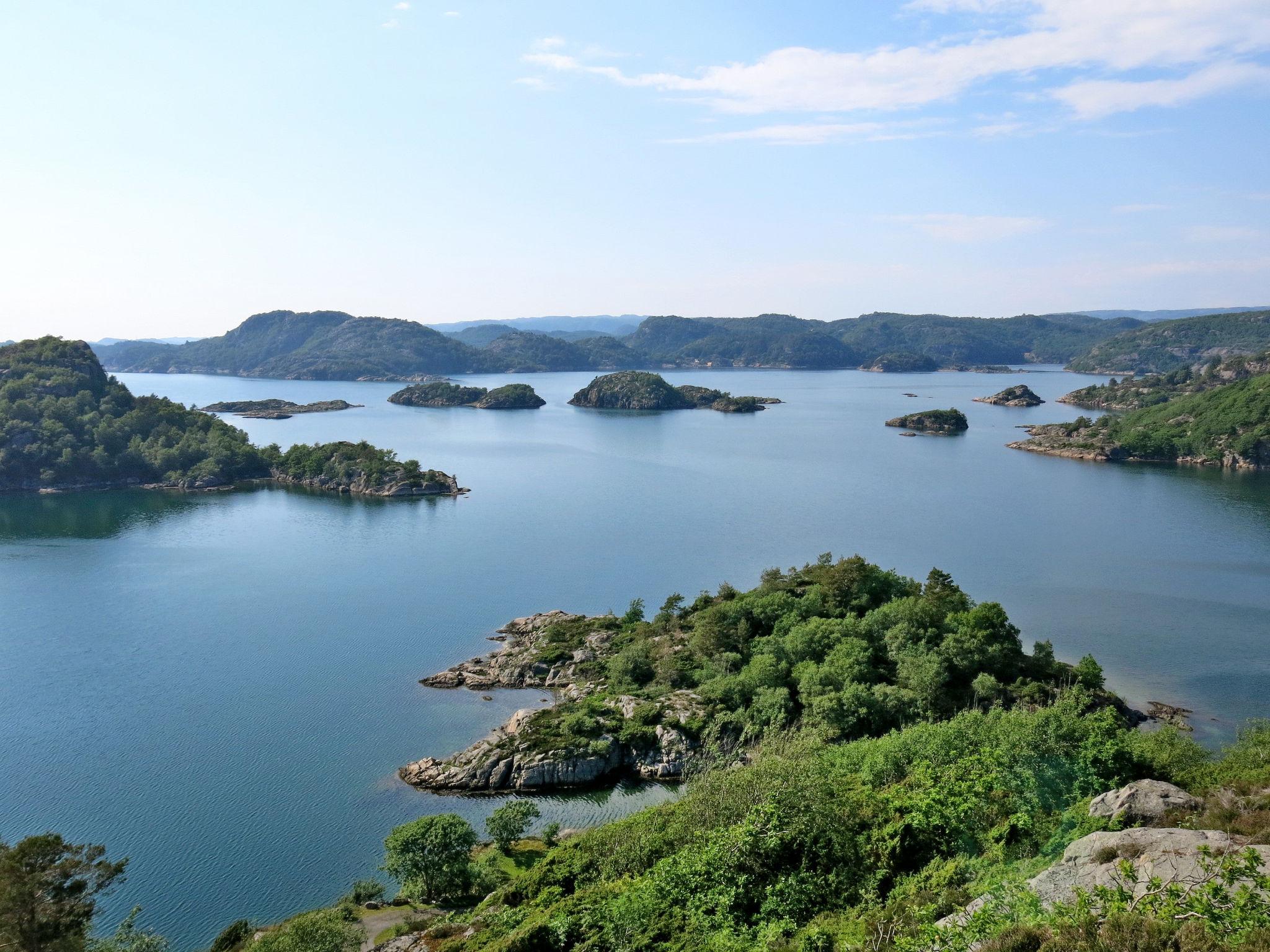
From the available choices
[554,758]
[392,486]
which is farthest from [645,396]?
[554,758]

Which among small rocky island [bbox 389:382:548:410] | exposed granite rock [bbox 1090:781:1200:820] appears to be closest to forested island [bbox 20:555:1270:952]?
exposed granite rock [bbox 1090:781:1200:820]

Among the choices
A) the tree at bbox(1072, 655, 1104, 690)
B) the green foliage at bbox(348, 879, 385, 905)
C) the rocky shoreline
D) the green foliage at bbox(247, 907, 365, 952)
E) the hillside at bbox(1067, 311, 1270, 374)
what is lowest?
the green foliage at bbox(348, 879, 385, 905)

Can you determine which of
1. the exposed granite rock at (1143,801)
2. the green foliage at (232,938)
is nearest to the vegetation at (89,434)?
the green foliage at (232,938)

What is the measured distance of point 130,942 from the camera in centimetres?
1536

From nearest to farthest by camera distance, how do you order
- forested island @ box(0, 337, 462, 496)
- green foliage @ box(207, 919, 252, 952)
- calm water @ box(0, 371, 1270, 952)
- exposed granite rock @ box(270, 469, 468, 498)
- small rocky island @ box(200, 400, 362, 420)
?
1. green foliage @ box(207, 919, 252, 952)
2. calm water @ box(0, 371, 1270, 952)
3. exposed granite rock @ box(270, 469, 468, 498)
4. forested island @ box(0, 337, 462, 496)
5. small rocky island @ box(200, 400, 362, 420)

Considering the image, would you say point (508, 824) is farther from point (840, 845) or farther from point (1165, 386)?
point (1165, 386)

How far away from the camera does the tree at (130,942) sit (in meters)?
14.8

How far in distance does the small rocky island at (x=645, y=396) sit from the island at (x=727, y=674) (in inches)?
3859

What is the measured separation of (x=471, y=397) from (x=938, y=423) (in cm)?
7539

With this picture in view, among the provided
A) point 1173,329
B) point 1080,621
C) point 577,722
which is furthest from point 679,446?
point 1173,329

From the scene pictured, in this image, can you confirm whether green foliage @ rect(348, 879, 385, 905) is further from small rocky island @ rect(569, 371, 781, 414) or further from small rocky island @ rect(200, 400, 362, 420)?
small rocky island @ rect(569, 371, 781, 414)

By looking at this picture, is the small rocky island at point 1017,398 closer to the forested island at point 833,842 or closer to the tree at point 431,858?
the forested island at point 833,842

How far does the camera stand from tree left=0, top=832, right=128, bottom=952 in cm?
1311

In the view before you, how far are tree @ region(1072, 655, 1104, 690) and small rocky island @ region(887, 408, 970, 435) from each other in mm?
76672
